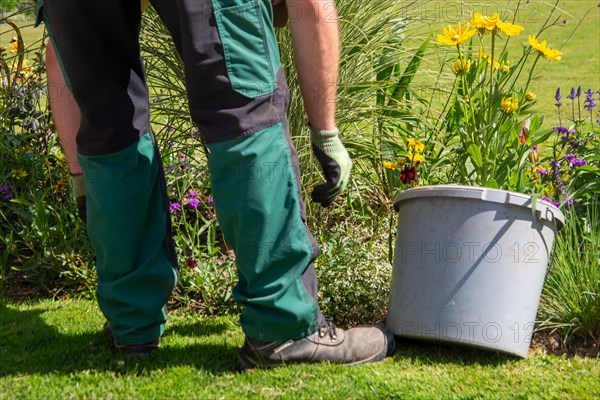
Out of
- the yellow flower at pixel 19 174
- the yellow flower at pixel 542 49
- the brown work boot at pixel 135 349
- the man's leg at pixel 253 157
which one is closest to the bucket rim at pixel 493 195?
the man's leg at pixel 253 157

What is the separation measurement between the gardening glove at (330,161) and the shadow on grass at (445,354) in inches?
27.6

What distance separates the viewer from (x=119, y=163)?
238cm

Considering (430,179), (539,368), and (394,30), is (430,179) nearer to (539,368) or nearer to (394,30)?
(394,30)

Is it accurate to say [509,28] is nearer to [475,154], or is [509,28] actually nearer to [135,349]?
[475,154]

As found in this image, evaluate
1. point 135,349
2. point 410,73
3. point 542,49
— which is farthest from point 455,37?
point 135,349

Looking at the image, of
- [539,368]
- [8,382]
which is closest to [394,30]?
[539,368]

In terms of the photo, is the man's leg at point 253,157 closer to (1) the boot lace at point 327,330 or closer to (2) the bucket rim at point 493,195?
(1) the boot lace at point 327,330

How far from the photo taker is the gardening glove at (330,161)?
2.30m

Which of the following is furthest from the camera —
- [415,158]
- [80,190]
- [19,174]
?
[19,174]

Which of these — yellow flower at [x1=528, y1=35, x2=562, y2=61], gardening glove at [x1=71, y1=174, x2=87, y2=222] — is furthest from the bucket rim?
gardening glove at [x1=71, y1=174, x2=87, y2=222]

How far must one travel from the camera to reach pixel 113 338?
2.66m

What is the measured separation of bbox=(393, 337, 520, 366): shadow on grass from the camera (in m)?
2.61

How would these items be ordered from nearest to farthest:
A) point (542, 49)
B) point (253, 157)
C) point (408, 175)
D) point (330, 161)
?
1. point (253, 157)
2. point (330, 161)
3. point (542, 49)
4. point (408, 175)

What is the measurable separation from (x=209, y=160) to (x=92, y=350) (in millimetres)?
895
